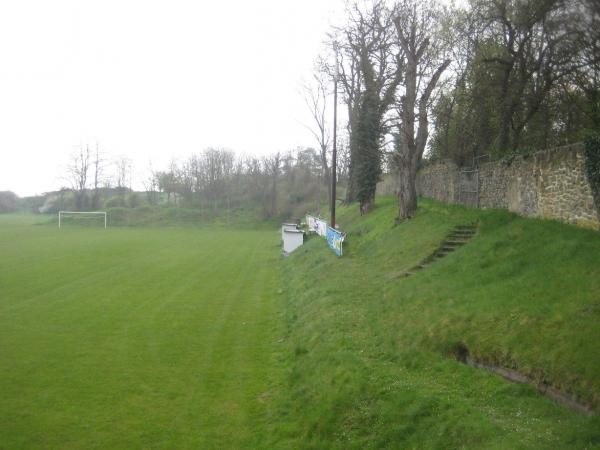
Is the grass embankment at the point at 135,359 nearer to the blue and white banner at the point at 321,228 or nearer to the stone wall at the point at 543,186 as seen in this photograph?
the blue and white banner at the point at 321,228

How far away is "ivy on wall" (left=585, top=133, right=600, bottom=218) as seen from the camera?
35.2 ft

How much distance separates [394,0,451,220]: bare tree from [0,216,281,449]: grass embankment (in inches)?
288

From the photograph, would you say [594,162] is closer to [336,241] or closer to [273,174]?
[336,241]

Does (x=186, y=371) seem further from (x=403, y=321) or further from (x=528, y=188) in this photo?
(x=528, y=188)

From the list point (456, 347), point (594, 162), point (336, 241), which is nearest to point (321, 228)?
point (336, 241)

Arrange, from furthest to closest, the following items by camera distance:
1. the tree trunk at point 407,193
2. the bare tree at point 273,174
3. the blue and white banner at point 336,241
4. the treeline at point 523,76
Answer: the bare tree at point 273,174 → the tree trunk at point 407,193 → the blue and white banner at point 336,241 → the treeline at point 523,76

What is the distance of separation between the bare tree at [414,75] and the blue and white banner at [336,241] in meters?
2.81

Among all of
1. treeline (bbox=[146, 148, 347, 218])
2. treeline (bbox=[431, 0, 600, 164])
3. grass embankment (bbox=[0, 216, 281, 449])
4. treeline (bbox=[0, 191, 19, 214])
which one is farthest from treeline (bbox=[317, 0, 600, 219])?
treeline (bbox=[0, 191, 19, 214])

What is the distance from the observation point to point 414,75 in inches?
832

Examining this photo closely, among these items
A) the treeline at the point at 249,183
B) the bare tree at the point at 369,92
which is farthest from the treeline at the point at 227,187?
the bare tree at the point at 369,92

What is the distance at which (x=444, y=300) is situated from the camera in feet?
33.4

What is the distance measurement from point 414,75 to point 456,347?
50.7ft

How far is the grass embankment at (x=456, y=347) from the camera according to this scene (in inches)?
229

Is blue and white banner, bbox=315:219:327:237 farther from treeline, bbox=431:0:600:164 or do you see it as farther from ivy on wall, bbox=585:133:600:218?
ivy on wall, bbox=585:133:600:218
